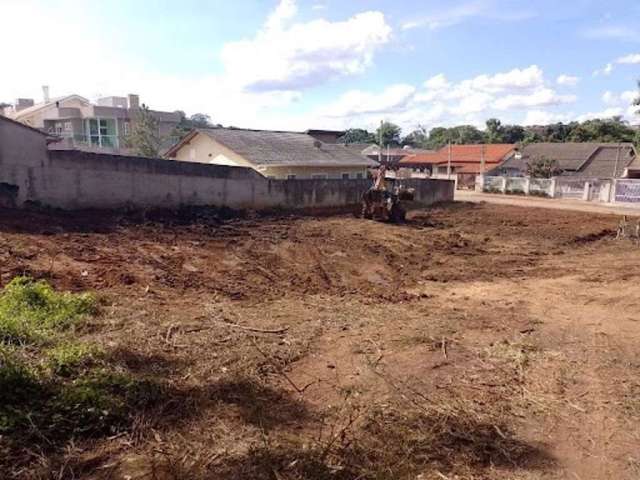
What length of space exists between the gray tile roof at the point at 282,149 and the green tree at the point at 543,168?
15.3 metres

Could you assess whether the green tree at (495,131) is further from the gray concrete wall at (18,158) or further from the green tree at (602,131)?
the gray concrete wall at (18,158)

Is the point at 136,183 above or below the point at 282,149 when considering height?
below

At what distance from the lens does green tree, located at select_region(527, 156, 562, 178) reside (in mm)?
36438

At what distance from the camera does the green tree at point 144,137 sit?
3095cm

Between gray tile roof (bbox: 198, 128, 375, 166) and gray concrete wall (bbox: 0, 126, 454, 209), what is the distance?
4391 mm

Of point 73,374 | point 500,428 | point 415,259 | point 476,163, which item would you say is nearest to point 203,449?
point 73,374

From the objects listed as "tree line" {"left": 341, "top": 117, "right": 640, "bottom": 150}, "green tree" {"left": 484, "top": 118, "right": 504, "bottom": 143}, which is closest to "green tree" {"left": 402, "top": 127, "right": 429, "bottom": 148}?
"tree line" {"left": 341, "top": 117, "right": 640, "bottom": 150}

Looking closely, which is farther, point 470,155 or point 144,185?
point 470,155

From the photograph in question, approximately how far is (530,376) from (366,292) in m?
3.76

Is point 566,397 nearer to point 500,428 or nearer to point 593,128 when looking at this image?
point 500,428

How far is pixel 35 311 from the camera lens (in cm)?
551

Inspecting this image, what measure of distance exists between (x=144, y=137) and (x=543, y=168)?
28.8 meters

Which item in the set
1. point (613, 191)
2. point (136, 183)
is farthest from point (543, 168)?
point (136, 183)

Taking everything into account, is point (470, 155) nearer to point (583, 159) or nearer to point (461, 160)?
point (461, 160)
